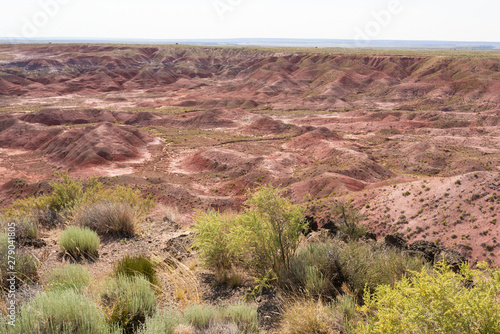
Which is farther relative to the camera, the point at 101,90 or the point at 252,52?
the point at 252,52

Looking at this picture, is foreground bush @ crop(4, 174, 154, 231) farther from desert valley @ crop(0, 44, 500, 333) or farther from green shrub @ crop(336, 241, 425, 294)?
green shrub @ crop(336, 241, 425, 294)

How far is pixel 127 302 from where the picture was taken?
194 inches

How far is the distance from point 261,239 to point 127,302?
3405 mm

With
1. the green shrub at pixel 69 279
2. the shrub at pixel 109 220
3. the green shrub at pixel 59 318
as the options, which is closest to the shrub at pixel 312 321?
the green shrub at pixel 59 318

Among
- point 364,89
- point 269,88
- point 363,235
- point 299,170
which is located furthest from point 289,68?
A: point 363,235

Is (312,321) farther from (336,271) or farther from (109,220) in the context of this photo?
(109,220)

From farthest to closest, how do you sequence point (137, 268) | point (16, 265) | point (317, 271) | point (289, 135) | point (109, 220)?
point (289, 135) → point (109, 220) → point (317, 271) → point (137, 268) → point (16, 265)

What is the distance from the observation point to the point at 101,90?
82938 millimetres

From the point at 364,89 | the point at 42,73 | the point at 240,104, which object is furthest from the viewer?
the point at 42,73

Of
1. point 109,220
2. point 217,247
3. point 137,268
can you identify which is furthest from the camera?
point 109,220

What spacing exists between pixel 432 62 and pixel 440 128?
45429 mm

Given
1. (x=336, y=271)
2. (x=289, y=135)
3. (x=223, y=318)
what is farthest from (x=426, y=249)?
(x=289, y=135)

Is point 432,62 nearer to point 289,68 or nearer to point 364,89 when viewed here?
point 364,89

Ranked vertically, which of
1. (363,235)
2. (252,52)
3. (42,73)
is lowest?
(363,235)
